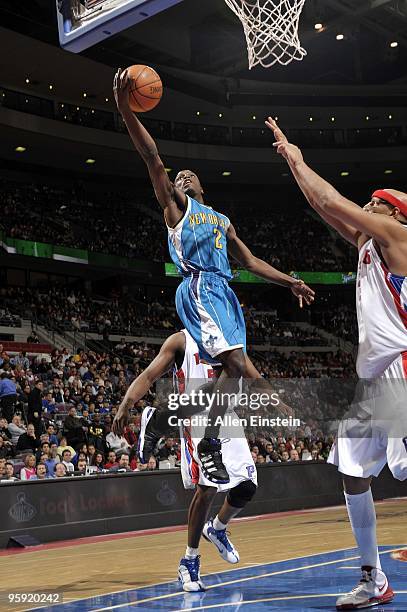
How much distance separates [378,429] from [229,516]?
1874mm

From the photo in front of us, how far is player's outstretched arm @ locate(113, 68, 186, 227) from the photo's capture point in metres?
5.04

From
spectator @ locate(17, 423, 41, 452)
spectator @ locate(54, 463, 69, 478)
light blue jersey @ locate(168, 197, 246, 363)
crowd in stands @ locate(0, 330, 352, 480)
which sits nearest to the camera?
light blue jersey @ locate(168, 197, 246, 363)

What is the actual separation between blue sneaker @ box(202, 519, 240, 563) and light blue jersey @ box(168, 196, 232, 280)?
191 centimetres

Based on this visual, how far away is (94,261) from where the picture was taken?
27.2 m

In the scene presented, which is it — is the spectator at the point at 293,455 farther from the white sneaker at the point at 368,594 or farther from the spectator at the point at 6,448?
the white sneaker at the point at 368,594

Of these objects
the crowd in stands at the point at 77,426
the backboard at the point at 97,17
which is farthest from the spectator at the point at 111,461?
the backboard at the point at 97,17

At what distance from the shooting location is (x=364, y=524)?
447 cm

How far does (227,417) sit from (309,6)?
20.2 m

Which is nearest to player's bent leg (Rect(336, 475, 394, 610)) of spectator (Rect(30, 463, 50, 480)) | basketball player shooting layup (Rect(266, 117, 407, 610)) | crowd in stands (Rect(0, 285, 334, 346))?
basketball player shooting layup (Rect(266, 117, 407, 610))

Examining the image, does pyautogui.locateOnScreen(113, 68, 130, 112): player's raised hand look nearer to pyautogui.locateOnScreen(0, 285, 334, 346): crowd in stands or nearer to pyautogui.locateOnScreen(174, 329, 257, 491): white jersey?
pyautogui.locateOnScreen(174, 329, 257, 491): white jersey

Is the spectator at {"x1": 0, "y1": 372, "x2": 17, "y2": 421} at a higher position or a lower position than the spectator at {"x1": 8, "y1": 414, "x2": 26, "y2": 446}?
higher

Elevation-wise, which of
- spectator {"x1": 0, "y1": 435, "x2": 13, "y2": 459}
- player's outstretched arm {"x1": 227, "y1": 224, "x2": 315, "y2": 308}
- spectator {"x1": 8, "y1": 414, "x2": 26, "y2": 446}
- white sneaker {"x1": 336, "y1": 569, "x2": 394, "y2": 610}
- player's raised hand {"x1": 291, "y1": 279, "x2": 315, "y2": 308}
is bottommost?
white sneaker {"x1": 336, "y1": 569, "x2": 394, "y2": 610}

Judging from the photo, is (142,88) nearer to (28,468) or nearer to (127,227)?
(28,468)

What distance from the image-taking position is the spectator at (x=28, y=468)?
10.9 meters
